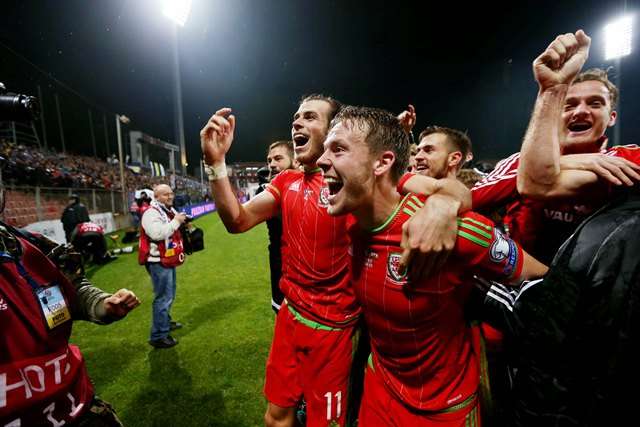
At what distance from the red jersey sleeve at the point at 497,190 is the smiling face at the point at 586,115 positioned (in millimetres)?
308

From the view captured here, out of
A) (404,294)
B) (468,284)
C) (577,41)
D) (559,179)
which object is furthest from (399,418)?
Answer: (577,41)

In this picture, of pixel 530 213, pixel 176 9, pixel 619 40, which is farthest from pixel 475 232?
pixel 176 9

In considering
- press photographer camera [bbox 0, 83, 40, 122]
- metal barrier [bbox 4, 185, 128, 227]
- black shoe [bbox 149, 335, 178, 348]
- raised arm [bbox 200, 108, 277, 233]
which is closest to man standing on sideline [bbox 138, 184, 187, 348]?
black shoe [bbox 149, 335, 178, 348]

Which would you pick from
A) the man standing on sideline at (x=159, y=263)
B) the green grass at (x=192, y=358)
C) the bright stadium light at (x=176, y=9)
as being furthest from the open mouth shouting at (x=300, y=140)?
the bright stadium light at (x=176, y=9)

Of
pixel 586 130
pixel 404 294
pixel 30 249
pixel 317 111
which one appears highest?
pixel 317 111

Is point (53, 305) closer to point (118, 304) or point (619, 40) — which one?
point (118, 304)

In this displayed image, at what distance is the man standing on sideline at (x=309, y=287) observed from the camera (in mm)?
2123

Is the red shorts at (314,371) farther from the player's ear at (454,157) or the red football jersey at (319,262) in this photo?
the player's ear at (454,157)

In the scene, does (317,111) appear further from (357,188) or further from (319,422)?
(319,422)

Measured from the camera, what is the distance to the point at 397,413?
1646 millimetres

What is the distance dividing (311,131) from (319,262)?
37.4 inches

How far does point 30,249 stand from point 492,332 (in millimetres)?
2612

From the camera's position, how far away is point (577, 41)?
1.18m

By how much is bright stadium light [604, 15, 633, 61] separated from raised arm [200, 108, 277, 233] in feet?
62.4
